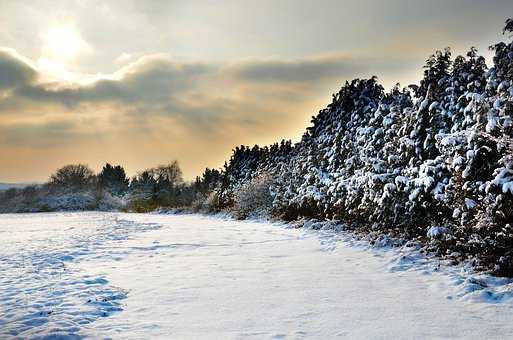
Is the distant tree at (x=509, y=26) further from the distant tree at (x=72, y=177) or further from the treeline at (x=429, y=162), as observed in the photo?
the distant tree at (x=72, y=177)

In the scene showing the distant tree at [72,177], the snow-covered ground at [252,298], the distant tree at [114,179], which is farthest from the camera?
the distant tree at [114,179]

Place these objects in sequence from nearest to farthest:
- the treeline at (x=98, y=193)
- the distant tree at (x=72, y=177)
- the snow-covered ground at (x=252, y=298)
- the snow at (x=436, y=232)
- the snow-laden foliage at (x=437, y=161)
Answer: the snow-covered ground at (x=252, y=298) < the snow-laden foliage at (x=437, y=161) < the snow at (x=436, y=232) < the treeline at (x=98, y=193) < the distant tree at (x=72, y=177)

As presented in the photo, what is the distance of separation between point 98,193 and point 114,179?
A: 141ft

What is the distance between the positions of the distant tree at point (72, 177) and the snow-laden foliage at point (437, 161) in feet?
271

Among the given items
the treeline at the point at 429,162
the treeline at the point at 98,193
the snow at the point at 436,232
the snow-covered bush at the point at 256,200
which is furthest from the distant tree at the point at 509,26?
the treeline at the point at 98,193

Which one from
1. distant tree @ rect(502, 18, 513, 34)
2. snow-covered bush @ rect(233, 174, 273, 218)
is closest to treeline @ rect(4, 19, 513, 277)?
distant tree @ rect(502, 18, 513, 34)

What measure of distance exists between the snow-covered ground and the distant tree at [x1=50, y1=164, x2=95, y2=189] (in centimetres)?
8941

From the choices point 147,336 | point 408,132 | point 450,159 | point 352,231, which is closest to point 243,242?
point 352,231

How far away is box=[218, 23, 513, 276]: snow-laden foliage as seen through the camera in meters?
7.42

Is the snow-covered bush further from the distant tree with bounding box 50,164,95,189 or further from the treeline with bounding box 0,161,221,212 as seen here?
the distant tree with bounding box 50,164,95,189

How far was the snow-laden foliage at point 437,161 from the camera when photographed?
742cm

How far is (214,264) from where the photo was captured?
9.21m

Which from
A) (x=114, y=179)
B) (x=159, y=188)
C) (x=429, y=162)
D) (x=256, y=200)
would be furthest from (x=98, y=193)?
(x=429, y=162)

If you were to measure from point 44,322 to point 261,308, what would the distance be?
2.78m
